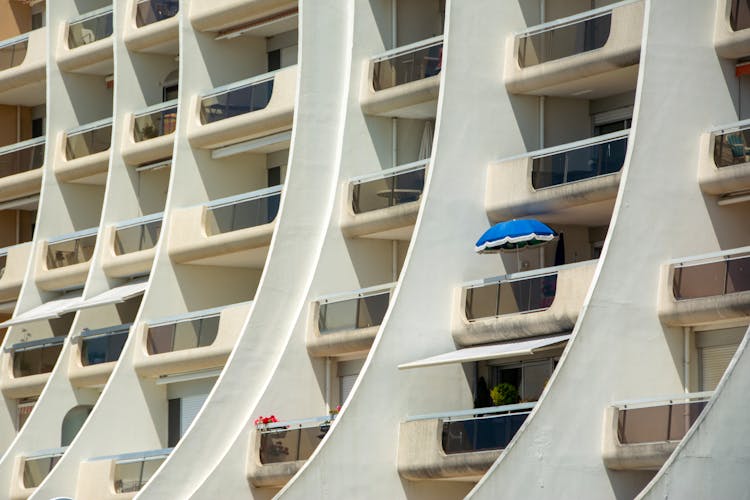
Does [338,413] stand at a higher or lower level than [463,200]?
lower

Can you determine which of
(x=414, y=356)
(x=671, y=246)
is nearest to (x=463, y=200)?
(x=414, y=356)

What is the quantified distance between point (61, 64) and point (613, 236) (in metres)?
25.4

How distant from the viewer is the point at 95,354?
53.6 metres

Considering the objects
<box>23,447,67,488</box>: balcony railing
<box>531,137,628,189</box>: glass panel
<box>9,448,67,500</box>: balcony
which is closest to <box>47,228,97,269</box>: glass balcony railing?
<box>9,448,67,500</box>: balcony

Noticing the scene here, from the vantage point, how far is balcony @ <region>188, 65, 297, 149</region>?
50.2 metres

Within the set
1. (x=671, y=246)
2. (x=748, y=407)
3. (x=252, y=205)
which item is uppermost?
(x=252, y=205)

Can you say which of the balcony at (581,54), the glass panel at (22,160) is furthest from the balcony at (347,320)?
the glass panel at (22,160)

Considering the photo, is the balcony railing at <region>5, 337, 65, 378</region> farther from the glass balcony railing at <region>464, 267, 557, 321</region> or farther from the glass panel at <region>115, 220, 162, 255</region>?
the glass balcony railing at <region>464, 267, 557, 321</region>

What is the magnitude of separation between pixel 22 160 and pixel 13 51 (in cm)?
355

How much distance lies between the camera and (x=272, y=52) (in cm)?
5422

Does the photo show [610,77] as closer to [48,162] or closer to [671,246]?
[671,246]

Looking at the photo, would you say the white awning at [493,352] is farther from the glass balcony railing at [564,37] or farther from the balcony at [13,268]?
the balcony at [13,268]

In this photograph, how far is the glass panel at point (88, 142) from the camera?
57000 millimetres

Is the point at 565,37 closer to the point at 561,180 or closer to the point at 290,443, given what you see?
the point at 561,180
